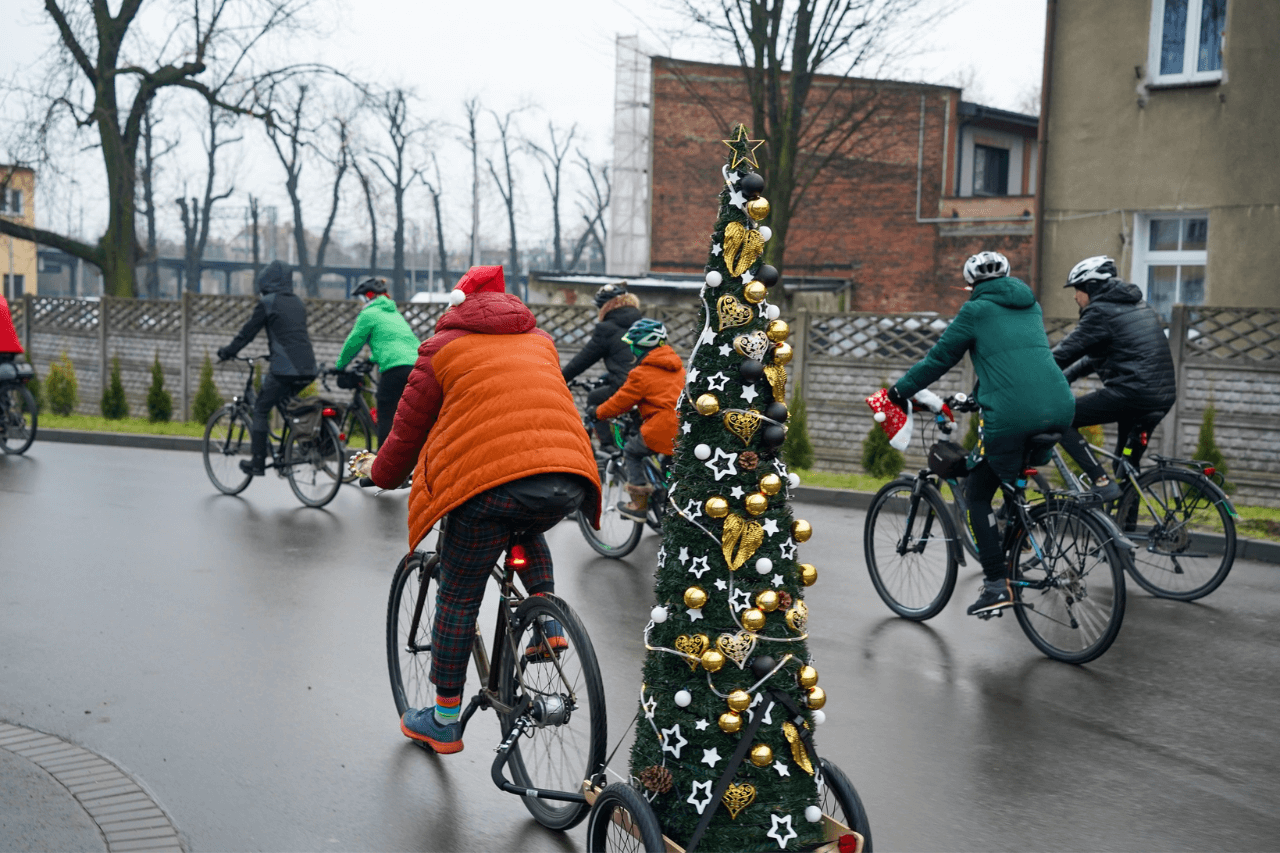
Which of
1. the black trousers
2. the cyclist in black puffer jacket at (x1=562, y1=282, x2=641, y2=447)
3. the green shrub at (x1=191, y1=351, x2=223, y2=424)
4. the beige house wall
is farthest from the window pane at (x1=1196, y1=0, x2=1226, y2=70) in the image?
the green shrub at (x1=191, y1=351, x2=223, y2=424)

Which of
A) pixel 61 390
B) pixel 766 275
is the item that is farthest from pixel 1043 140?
pixel 766 275

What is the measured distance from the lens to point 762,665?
3492 millimetres

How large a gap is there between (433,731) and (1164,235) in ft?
55.6

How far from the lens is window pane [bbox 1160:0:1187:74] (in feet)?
58.8

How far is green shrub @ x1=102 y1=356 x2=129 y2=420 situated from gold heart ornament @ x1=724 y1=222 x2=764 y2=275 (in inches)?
704

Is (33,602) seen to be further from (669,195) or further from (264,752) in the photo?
(669,195)

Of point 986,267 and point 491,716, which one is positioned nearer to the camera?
point 491,716

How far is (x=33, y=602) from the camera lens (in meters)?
7.59

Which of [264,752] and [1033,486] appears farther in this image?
[1033,486]

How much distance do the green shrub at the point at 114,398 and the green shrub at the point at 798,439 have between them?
36.0 feet

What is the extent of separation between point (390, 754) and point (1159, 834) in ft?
9.72

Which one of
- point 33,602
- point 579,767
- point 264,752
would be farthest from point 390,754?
point 33,602

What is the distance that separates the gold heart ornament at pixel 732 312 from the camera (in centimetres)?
362

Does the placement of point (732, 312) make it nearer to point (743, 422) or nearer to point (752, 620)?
point (743, 422)
